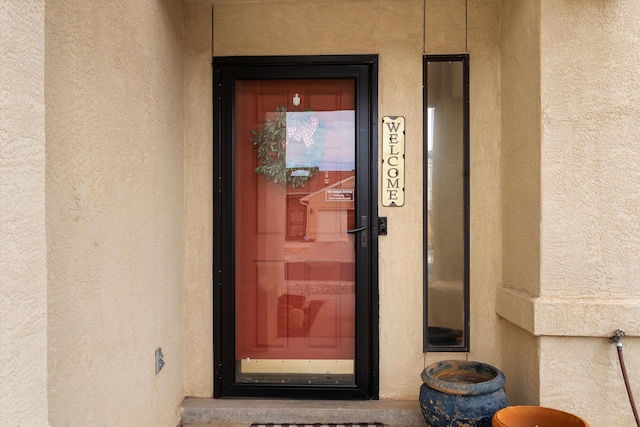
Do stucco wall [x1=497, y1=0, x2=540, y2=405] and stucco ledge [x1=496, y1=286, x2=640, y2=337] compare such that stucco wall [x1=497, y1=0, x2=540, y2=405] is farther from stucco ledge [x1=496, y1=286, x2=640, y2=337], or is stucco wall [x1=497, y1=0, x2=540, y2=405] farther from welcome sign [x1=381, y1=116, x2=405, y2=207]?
welcome sign [x1=381, y1=116, x2=405, y2=207]

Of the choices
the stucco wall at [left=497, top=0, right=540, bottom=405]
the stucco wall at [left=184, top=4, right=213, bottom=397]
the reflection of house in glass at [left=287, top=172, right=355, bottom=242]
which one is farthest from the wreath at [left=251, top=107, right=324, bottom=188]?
the stucco wall at [left=497, top=0, right=540, bottom=405]

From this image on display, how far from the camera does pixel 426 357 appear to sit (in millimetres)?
3094

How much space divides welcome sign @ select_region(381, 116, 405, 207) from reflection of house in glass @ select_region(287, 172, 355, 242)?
0.73 ft

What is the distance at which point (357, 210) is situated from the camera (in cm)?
309

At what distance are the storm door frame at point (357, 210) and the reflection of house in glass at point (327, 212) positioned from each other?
8 centimetres

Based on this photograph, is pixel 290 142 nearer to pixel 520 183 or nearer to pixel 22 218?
pixel 520 183

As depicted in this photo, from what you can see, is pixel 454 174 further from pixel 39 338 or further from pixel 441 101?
pixel 39 338

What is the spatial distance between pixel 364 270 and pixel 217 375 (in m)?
1.19

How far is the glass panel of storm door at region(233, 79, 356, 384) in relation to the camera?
3135 millimetres

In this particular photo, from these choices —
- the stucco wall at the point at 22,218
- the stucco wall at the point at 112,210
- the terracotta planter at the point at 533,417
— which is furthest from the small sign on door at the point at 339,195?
the stucco wall at the point at 22,218

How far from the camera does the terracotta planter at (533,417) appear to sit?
7.59 ft

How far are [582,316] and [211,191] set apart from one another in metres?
2.30

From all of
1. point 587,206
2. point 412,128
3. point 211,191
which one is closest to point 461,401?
point 587,206

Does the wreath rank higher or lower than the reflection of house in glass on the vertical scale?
higher
